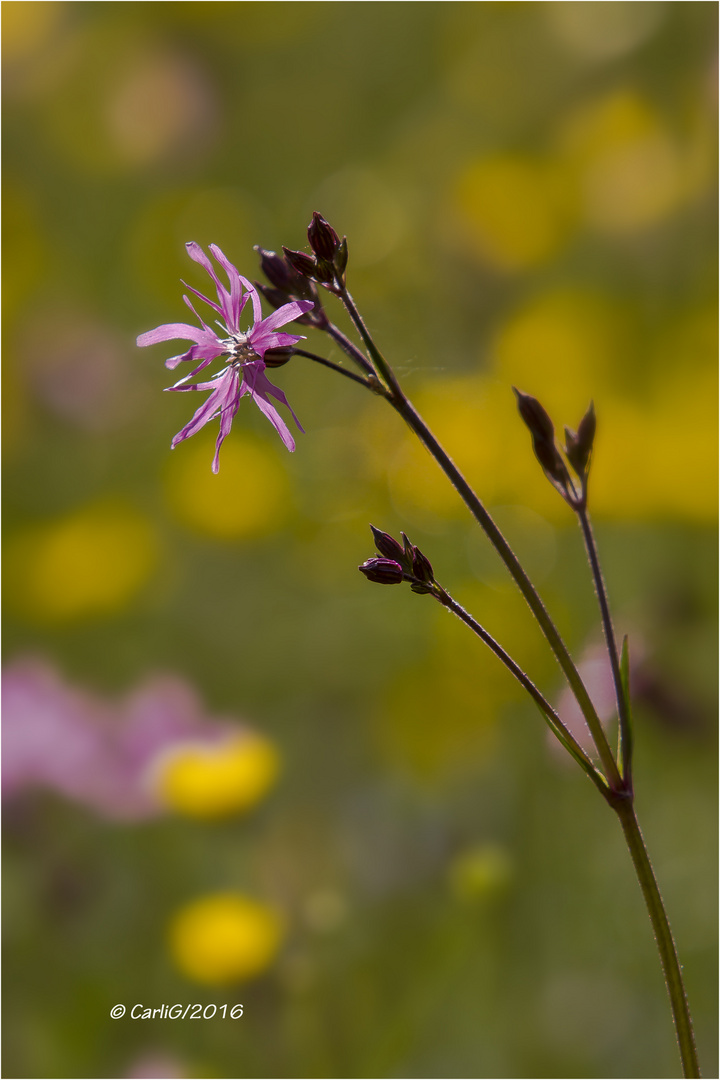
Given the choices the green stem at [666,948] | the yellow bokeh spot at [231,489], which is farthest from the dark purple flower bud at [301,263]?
the yellow bokeh spot at [231,489]

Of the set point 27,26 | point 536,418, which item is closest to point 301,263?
point 536,418

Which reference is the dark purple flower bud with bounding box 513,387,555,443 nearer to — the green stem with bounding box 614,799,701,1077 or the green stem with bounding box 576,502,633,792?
the green stem with bounding box 576,502,633,792

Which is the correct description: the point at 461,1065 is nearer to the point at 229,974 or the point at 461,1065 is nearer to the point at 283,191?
the point at 229,974

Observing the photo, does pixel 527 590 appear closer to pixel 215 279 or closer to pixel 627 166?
pixel 215 279

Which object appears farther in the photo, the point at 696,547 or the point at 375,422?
the point at 375,422

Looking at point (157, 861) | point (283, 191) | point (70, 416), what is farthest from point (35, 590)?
point (283, 191)

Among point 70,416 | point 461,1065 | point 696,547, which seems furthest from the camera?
point 70,416

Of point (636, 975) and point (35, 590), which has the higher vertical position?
point (35, 590)
